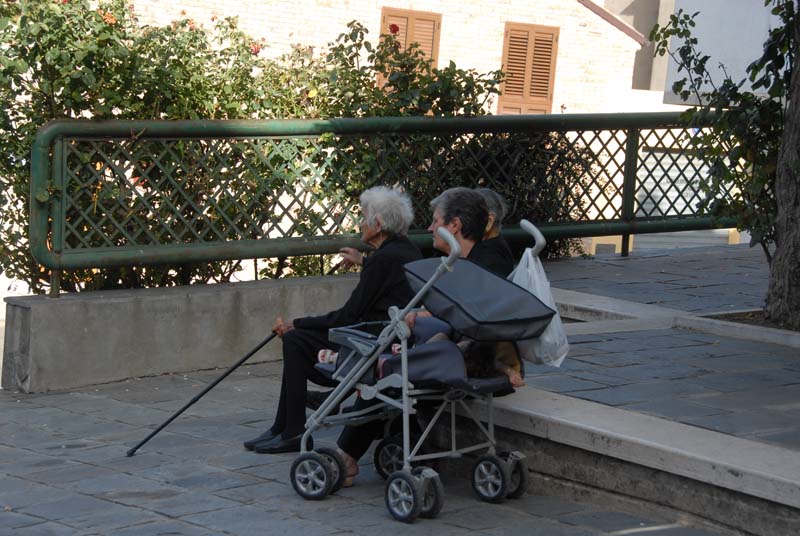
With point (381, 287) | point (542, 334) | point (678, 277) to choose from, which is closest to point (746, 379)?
point (542, 334)

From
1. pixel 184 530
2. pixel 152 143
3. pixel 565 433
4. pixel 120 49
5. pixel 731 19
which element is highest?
pixel 731 19

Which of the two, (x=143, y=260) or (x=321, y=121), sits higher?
(x=321, y=121)

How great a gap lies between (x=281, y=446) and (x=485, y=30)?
67.8 ft

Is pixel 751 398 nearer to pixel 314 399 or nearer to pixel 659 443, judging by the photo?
pixel 659 443

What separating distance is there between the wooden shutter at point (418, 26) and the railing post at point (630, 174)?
45.9ft

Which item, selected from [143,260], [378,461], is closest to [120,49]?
[143,260]

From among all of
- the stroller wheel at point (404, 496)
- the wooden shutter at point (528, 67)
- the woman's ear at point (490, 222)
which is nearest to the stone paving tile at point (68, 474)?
the stroller wheel at point (404, 496)

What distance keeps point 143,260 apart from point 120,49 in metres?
1.33

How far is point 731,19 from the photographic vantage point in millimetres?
28359

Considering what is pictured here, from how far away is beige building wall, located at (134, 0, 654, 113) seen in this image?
23406 mm

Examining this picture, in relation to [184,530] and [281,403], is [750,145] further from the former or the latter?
[184,530]

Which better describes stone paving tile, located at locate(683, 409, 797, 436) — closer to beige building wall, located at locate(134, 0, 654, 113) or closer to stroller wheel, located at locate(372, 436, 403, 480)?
stroller wheel, located at locate(372, 436, 403, 480)

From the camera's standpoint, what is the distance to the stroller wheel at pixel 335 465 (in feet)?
18.7

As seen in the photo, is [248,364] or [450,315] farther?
[248,364]
